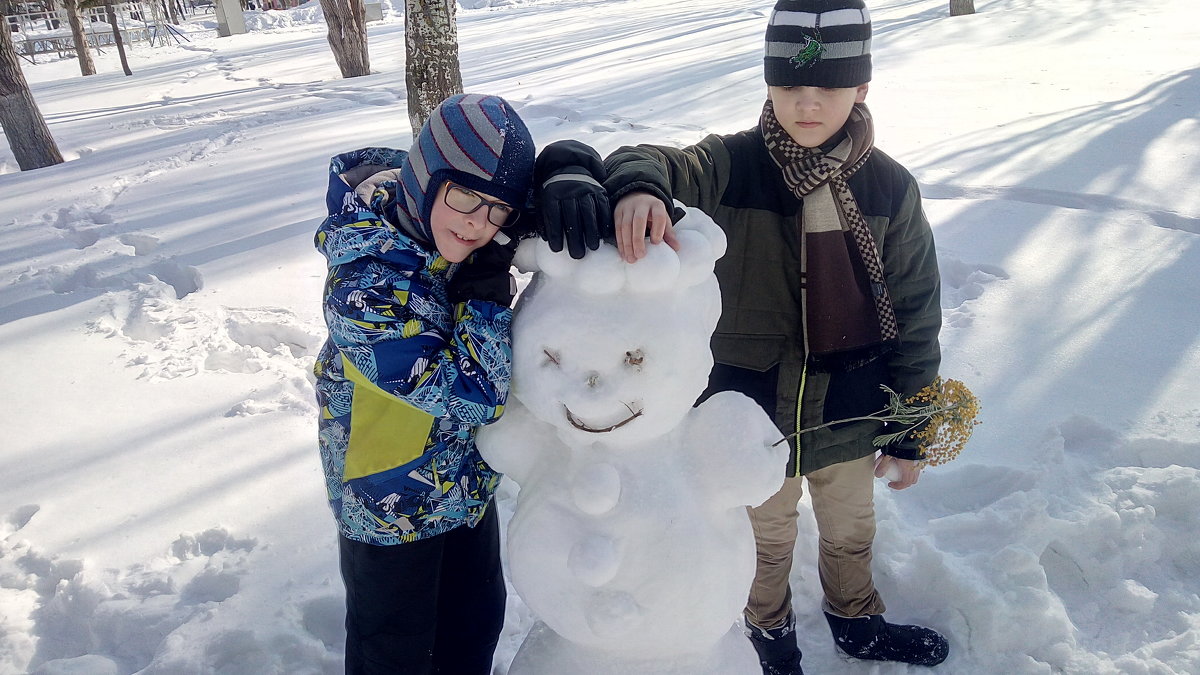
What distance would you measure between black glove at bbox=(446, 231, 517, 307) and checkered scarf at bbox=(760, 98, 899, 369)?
657mm

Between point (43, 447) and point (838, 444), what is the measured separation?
2.66 metres

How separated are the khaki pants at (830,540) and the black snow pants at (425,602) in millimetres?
672

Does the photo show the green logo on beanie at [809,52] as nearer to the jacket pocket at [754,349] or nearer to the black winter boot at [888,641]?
the jacket pocket at [754,349]

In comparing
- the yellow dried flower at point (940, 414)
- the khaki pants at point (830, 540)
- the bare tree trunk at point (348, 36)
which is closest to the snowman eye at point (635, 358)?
the yellow dried flower at point (940, 414)

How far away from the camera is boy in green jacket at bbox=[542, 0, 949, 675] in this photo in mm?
1592

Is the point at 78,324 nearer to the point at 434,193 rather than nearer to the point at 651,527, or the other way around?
the point at 434,193

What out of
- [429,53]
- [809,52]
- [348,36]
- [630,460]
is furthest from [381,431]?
[348,36]

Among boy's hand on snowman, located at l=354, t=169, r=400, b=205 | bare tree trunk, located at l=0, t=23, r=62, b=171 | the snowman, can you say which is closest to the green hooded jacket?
the snowman

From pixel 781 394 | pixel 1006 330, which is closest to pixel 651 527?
pixel 781 394

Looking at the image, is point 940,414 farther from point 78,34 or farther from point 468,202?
point 78,34

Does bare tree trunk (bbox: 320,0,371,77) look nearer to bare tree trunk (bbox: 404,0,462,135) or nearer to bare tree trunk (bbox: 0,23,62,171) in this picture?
bare tree trunk (bbox: 0,23,62,171)

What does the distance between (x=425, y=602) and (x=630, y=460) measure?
59cm

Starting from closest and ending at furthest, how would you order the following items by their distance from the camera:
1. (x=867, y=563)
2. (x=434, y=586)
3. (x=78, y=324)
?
(x=434, y=586)
(x=867, y=563)
(x=78, y=324)

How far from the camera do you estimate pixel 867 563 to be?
200cm
